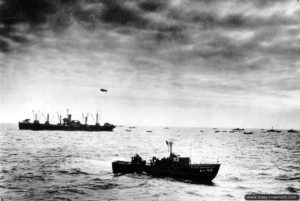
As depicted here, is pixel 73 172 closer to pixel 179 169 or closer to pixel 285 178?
pixel 179 169

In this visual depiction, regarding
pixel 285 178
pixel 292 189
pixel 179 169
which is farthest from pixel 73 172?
pixel 285 178

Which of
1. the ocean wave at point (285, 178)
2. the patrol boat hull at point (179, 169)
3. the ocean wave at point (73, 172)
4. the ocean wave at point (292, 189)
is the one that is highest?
the patrol boat hull at point (179, 169)

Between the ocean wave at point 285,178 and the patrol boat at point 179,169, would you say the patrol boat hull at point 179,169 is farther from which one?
the ocean wave at point 285,178

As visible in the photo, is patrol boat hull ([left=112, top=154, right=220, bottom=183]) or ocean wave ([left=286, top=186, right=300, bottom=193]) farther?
patrol boat hull ([left=112, top=154, right=220, bottom=183])

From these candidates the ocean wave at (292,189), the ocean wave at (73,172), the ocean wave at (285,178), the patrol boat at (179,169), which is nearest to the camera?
the ocean wave at (292,189)

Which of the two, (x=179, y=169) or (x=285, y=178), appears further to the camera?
(x=285, y=178)

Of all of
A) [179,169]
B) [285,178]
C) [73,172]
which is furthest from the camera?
[285,178]

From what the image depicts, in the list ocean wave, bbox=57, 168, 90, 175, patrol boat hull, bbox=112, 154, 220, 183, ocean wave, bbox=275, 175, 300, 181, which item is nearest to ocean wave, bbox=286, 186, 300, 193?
ocean wave, bbox=275, 175, 300, 181

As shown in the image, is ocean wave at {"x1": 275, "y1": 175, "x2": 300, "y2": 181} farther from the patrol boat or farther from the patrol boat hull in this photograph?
the patrol boat

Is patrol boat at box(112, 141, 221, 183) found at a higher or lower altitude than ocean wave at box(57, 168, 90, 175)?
higher

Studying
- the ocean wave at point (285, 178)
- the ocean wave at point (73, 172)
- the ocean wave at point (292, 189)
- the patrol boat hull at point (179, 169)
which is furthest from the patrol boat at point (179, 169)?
→ the ocean wave at point (285, 178)

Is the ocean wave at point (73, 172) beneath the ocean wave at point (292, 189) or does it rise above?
above
